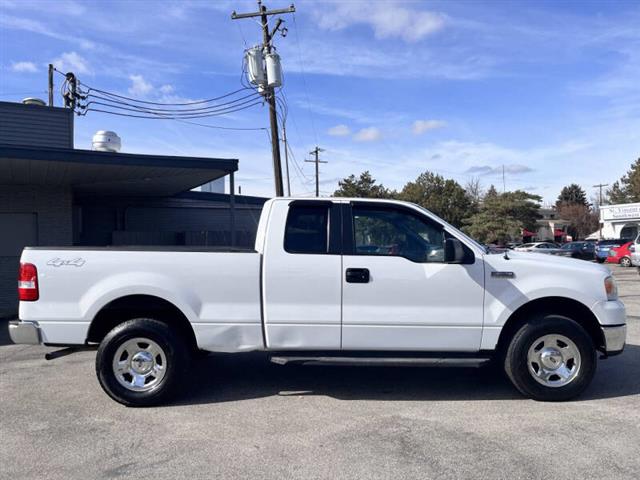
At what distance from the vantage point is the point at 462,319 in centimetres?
530

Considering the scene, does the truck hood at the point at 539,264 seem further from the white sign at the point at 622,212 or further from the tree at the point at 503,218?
the tree at the point at 503,218

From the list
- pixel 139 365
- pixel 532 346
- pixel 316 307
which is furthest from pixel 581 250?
pixel 139 365

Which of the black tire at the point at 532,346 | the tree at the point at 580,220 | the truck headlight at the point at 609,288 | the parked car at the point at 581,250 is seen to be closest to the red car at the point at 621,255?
the parked car at the point at 581,250

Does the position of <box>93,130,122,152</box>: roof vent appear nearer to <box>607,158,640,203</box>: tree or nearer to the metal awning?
the metal awning

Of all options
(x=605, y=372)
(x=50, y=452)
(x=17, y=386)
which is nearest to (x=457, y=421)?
(x=605, y=372)

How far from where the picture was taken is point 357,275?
5.25 meters

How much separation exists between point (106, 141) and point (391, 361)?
33.5ft

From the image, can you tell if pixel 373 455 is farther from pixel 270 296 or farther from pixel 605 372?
pixel 605 372

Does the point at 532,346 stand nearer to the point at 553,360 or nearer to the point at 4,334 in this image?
the point at 553,360

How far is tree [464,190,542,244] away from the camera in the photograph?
174ft

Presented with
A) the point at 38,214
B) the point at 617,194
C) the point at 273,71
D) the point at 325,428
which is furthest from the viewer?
the point at 617,194

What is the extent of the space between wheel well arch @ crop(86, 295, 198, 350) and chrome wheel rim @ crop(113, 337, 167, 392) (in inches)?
11.4

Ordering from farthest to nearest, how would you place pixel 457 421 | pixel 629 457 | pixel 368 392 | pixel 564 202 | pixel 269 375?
pixel 564 202
pixel 269 375
pixel 368 392
pixel 457 421
pixel 629 457

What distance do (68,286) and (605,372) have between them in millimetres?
6035
